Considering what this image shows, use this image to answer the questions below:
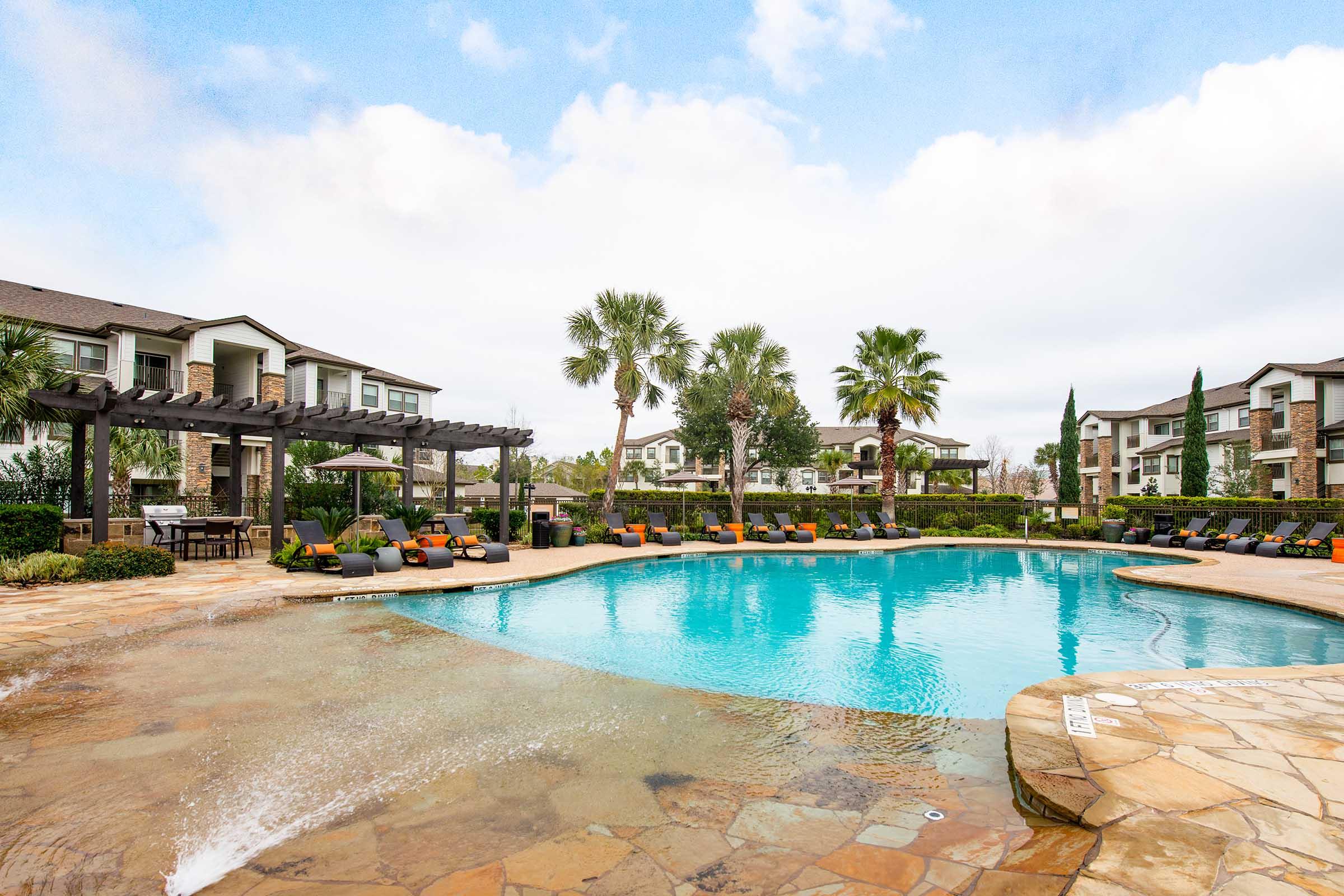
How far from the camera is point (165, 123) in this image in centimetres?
1261

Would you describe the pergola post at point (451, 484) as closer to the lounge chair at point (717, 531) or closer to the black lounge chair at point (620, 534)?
the black lounge chair at point (620, 534)

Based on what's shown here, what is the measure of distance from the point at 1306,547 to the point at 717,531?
1455 centimetres

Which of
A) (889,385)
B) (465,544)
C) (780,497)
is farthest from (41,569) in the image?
(780,497)

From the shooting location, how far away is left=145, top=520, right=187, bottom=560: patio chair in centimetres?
1321

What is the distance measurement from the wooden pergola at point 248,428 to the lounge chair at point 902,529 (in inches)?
484

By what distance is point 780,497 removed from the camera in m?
27.9

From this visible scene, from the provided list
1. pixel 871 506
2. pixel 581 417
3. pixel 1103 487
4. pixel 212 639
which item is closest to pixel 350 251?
pixel 212 639

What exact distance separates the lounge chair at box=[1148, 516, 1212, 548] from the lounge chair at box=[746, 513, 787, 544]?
410 inches

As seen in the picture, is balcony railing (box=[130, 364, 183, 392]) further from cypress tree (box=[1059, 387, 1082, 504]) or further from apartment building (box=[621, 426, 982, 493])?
cypress tree (box=[1059, 387, 1082, 504])

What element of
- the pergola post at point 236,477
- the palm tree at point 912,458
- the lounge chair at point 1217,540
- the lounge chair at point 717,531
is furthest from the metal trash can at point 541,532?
the palm tree at point 912,458

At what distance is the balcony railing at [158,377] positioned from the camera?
25344 millimetres

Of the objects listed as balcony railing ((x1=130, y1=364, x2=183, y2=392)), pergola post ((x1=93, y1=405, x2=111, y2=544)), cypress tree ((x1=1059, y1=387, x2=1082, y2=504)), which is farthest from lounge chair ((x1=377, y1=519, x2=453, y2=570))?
cypress tree ((x1=1059, y1=387, x2=1082, y2=504))

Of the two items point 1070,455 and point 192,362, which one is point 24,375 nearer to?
point 192,362

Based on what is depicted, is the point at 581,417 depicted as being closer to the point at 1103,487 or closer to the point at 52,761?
the point at 1103,487
